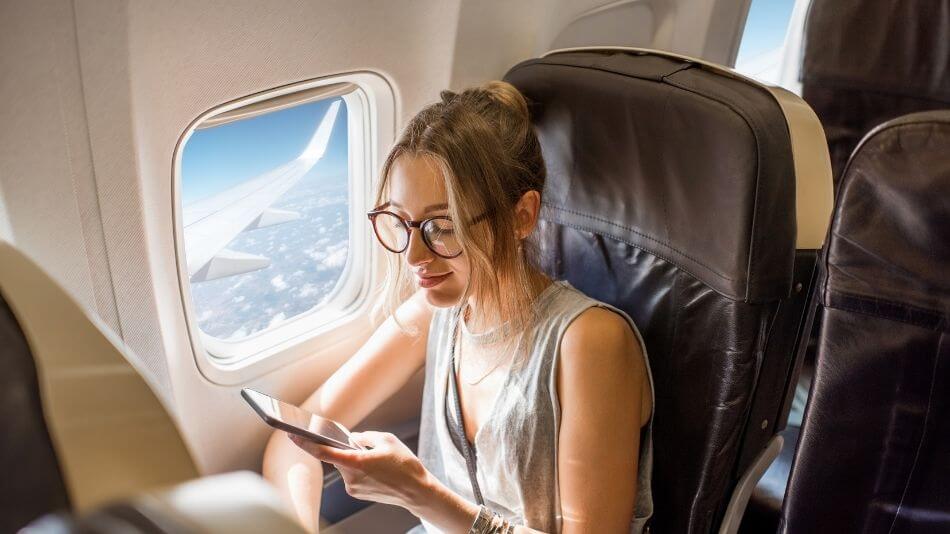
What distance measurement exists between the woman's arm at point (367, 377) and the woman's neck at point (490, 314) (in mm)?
188

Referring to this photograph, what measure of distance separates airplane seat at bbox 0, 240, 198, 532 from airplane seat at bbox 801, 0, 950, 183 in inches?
86.6

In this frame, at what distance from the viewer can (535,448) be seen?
5.31ft

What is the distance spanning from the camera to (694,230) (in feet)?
4.81

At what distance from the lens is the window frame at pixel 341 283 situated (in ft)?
5.74

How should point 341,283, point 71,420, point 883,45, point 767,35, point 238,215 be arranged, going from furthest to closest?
1. point 767,35
2. point 883,45
3. point 341,283
4. point 238,215
5. point 71,420

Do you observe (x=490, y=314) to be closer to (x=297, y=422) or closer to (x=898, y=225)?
(x=297, y=422)

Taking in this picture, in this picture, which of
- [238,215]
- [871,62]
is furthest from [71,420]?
[871,62]

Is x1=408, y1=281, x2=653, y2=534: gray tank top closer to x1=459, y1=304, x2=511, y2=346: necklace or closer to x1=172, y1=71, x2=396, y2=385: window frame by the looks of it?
x1=459, y1=304, x2=511, y2=346: necklace

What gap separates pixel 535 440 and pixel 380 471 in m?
0.30

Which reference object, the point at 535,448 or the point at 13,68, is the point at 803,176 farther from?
the point at 13,68

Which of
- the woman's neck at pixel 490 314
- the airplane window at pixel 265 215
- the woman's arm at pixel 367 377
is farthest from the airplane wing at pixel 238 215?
the woman's neck at pixel 490 314

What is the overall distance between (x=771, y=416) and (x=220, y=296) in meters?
1.20

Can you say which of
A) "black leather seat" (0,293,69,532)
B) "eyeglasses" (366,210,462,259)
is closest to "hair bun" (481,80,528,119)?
"eyeglasses" (366,210,462,259)

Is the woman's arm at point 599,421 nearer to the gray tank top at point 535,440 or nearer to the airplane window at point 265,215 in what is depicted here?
the gray tank top at point 535,440
